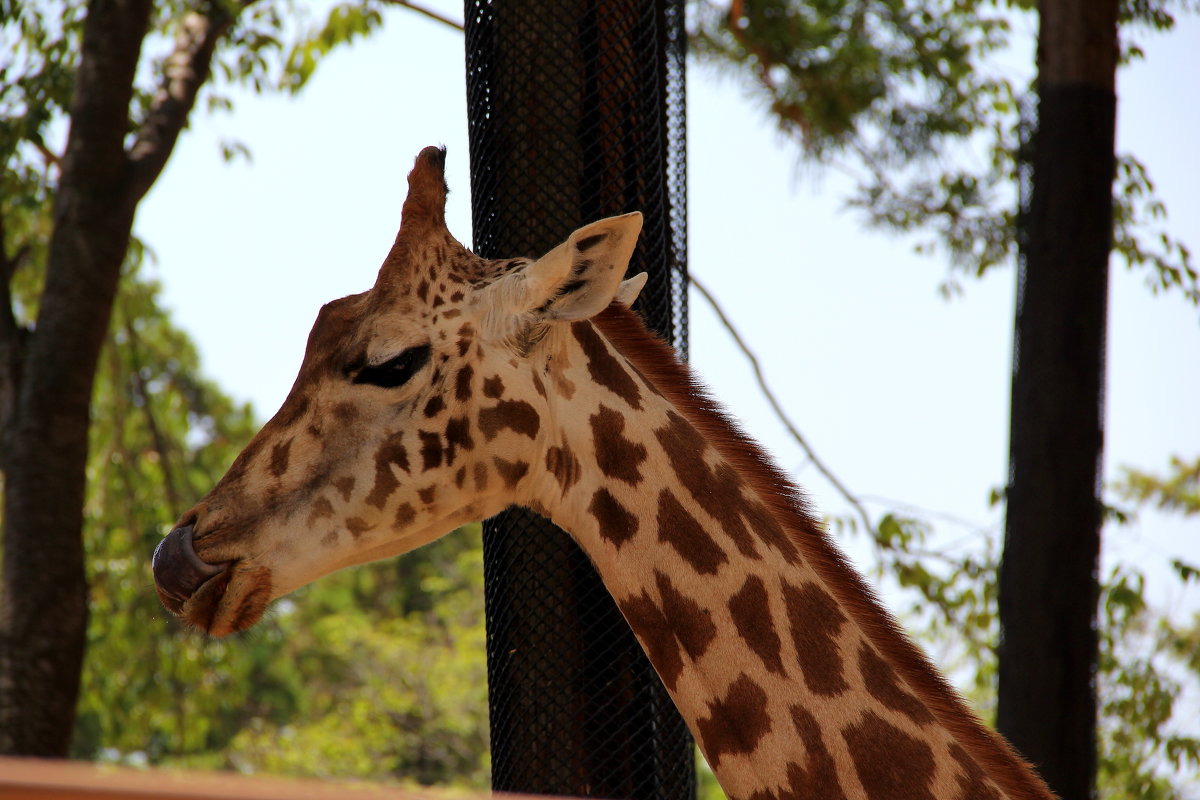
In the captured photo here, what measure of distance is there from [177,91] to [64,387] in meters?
1.90

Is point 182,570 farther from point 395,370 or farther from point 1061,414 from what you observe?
point 1061,414

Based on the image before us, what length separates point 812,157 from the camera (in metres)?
10.5

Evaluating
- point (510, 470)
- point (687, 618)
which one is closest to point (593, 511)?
point (510, 470)

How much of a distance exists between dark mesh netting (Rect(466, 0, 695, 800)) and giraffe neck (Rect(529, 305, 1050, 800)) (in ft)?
2.06

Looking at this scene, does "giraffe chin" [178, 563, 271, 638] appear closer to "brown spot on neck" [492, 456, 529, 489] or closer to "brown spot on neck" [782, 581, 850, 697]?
"brown spot on neck" [492, 456, 529, 489]

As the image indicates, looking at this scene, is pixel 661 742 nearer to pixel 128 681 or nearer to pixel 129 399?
pixel 128 681

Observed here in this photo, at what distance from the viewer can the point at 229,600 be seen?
272cm

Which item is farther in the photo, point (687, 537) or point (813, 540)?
point (813, 540)

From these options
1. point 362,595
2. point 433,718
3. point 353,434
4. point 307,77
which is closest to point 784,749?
point 353,434

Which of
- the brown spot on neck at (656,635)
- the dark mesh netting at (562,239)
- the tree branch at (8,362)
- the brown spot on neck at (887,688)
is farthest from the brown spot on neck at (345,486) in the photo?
the tree branch at (8,362)

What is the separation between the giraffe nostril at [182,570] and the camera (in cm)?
270

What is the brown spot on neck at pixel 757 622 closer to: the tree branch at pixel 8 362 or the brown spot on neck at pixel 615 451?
the brown spot on neck at pixel 615 451

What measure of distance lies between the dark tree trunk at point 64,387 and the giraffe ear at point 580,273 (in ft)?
13.0

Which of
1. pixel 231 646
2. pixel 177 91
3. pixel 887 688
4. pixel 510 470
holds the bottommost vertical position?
pixel 231 646
